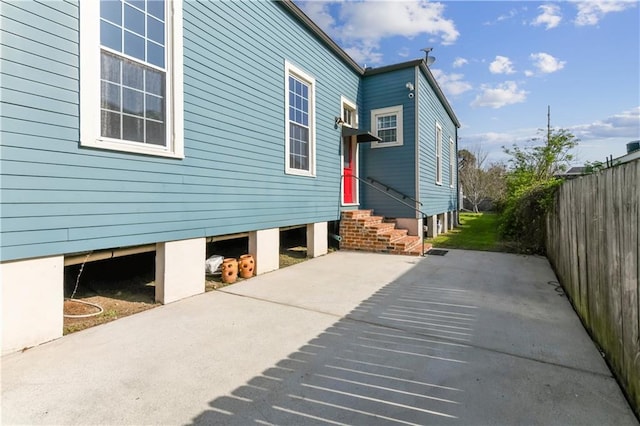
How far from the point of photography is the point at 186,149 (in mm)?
4414

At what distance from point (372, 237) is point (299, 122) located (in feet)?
11.1

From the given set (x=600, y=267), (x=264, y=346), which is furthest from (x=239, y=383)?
(x=600, y=267)

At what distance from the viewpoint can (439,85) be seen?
11.7 metres

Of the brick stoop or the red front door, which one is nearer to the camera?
the brick stoop

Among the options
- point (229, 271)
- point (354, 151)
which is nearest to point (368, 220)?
point (354, 151)

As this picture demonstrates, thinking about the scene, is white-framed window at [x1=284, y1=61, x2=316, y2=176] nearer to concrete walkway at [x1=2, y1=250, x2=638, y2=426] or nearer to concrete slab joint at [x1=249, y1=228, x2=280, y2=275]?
concrete slab joint at [x1=249, y1=228, x2=280, y2=275]

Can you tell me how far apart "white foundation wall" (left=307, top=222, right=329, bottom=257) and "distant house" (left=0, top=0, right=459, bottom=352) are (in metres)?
0.03

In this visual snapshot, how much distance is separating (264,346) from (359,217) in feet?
19.8

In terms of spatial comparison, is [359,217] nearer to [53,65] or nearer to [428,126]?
[428,126]

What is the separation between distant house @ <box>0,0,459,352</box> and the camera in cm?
290

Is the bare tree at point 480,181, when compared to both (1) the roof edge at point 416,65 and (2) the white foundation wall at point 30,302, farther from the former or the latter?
(2) the white foundation wall at point 30,302

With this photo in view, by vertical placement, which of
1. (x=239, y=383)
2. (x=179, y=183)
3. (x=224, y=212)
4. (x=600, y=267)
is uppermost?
(x=179, y=183)

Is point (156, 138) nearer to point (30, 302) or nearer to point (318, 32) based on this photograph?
point (30, 302)

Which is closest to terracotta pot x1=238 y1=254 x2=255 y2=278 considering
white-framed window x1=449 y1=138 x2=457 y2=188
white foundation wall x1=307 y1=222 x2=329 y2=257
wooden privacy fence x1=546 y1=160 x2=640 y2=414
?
white foundation wall x1=307 y1=222 x2=329 y2=257
